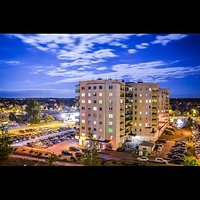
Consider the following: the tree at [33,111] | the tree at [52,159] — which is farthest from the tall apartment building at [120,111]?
the tree at [33,111]

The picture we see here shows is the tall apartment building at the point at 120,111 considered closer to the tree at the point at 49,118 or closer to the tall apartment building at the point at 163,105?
the tall apartment building at the point at 163,105

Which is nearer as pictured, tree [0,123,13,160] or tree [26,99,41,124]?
tree [0,123,13,160]

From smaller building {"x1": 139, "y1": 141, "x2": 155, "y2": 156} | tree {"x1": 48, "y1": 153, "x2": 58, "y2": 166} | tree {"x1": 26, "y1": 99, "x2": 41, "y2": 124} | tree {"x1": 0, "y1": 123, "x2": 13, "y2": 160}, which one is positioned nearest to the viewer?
tree {"x1": 48, "y1": 153, "x2": 58, "y2": 166}

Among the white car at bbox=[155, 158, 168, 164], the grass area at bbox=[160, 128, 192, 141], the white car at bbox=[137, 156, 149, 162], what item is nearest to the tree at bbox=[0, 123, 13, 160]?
the white car at bbox=[137, 156, 149, 162]

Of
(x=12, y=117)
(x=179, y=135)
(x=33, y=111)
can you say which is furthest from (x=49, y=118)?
A: (x=179, y=135)

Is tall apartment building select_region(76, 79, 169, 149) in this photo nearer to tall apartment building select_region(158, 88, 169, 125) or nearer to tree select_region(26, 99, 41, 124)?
tall apartment building select_region(158, 88, 169, 125)

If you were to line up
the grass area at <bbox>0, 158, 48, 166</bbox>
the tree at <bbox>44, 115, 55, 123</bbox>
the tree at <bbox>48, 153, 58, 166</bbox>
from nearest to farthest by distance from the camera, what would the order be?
the grass area at <bbox>0, 158, 48, 166</bbox> < the tree at <bbox>48, 153, 58, 166</bbox> < the tree at <bbox>44, 115, 55, 123</bbox>

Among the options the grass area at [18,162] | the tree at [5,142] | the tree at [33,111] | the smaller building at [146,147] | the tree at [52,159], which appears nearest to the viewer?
the grass area at [18,162]
